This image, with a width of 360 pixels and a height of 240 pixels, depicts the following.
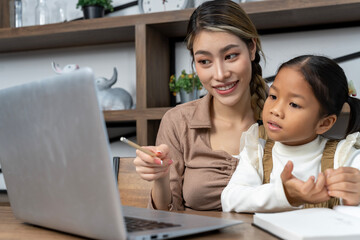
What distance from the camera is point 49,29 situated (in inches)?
102

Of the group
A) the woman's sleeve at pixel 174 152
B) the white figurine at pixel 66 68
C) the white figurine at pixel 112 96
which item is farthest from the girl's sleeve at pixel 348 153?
the white figurine at pixel 66 68

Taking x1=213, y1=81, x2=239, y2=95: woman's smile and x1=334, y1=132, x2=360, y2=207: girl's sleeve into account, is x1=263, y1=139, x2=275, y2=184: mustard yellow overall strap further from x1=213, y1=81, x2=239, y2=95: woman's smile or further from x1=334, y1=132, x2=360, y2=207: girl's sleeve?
x1=213, y1=81, x2=239, y2=95: woman's smile

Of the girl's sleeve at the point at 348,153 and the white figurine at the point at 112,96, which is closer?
the girl's sleeve at the point at 348,153

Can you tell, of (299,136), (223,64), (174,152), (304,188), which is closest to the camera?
(304,188)

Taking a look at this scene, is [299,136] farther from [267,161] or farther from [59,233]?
[59,233]

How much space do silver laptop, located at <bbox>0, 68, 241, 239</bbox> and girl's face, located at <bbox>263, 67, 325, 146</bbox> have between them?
1.54 ft

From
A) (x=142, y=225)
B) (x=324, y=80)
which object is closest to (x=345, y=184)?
(x=324, y=80)

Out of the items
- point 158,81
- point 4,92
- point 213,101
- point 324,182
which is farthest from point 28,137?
point 158,81

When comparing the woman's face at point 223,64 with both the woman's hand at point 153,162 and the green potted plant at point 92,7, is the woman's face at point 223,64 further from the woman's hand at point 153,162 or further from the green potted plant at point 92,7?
the green potted plant at point 92,7

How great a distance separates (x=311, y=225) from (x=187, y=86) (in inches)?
68.4

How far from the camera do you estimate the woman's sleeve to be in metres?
1.54

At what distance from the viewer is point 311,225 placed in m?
0.71

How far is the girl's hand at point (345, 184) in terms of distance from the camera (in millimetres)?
931

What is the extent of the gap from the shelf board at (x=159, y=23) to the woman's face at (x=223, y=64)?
73 centimetres
